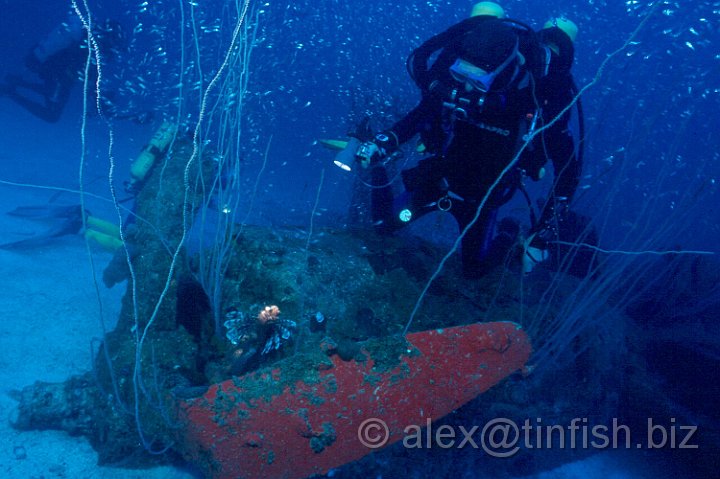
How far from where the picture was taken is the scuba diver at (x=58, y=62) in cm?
974

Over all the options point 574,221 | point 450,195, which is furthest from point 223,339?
point 574,221

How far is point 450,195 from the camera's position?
4289 mm

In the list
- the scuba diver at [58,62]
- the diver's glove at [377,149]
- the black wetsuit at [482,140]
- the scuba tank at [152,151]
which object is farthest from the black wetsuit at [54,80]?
the black wetsuit at [482,140]

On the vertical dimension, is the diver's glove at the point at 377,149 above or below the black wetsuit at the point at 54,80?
above

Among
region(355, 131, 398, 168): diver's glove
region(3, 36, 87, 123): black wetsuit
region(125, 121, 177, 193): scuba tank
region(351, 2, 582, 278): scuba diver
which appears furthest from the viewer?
region(3, 36, 87, 123): black wetsuit

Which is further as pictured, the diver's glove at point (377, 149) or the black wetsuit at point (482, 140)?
the diver's glove at point (377, 149)

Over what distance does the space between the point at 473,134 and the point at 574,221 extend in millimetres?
4444

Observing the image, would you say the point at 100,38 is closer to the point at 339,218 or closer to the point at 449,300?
the point at 339,218

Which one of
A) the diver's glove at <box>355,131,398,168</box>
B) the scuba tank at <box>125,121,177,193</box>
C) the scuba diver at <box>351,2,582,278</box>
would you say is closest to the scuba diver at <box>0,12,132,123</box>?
the scuba tank at <box>125,121,177,193</box>

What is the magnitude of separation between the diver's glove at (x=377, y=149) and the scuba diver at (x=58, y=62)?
8.98m

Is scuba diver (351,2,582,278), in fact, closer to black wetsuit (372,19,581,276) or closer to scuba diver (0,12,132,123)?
black wetsuit (372,19,581,276)

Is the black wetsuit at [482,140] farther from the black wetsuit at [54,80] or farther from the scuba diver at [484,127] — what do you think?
the black wetsuit at [54,80]

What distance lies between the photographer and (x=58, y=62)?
1066cm

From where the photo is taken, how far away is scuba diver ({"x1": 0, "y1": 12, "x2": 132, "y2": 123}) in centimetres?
974
